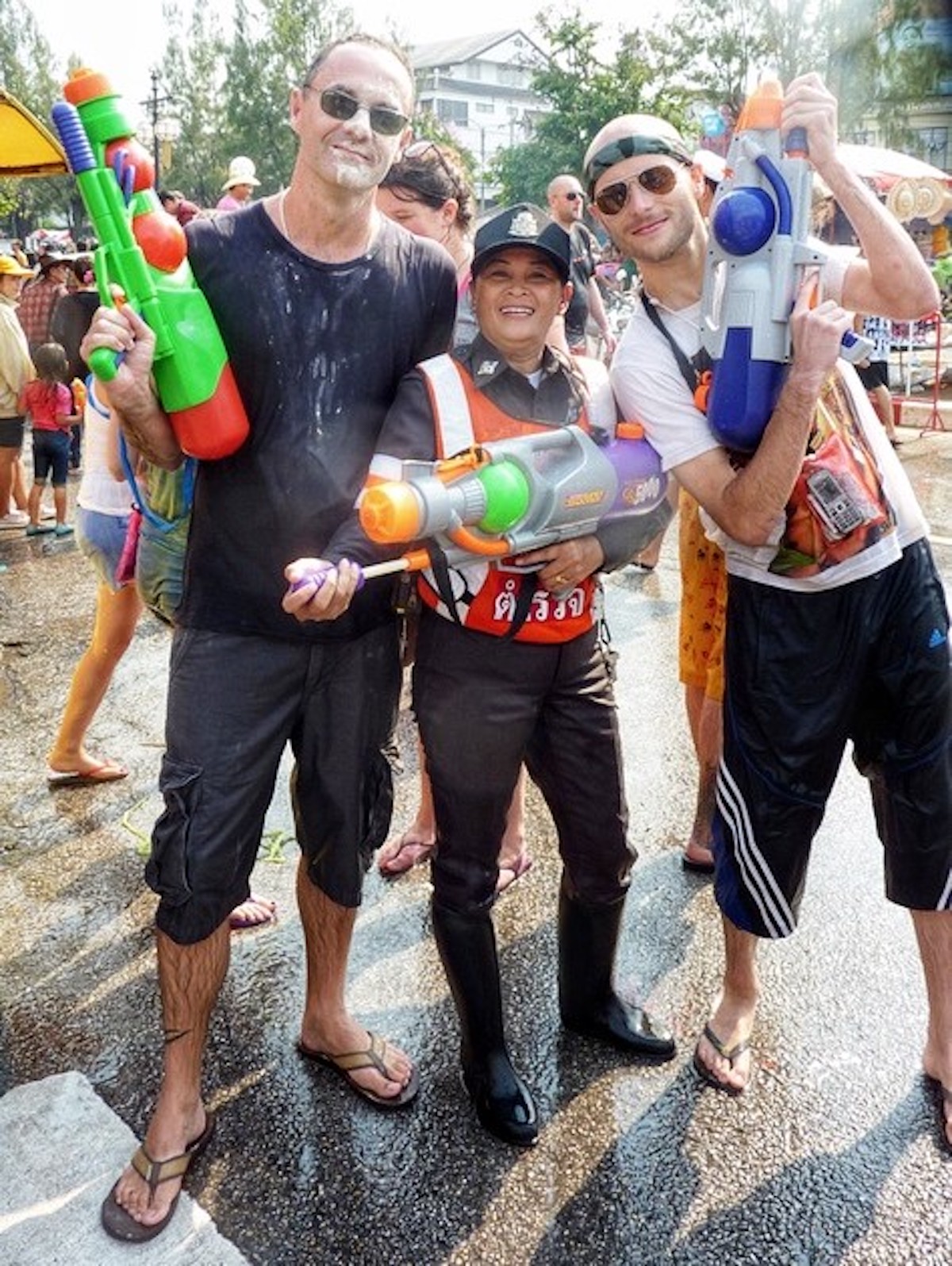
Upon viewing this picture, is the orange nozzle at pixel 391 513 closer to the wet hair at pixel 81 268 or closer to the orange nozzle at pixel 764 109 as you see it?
the orange nozzle at pixel 764 109

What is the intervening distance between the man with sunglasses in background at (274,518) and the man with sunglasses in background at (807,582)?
19.5 inches

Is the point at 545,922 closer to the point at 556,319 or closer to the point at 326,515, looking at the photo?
the point at 326,515

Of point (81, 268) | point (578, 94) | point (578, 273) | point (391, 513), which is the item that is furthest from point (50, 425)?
point (578, 94)

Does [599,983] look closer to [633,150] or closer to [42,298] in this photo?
[633,150]

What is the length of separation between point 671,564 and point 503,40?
9545 centimetres

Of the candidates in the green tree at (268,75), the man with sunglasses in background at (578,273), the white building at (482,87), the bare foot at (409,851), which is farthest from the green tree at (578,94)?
the white building at (482,87)

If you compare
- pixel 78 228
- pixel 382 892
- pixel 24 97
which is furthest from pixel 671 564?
pixel 78 228

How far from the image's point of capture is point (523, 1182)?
2186mm

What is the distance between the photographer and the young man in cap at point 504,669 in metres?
2.12

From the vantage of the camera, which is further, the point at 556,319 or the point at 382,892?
the point at 382,892

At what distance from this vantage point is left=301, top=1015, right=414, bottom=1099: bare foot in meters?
2.41

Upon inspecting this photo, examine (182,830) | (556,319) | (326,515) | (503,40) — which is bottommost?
(182,830)

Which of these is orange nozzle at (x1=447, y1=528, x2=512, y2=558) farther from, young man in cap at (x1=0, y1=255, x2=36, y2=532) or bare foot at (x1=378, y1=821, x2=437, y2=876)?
young man in cap at (x1=0, y1=255, x2=36, y2=532)

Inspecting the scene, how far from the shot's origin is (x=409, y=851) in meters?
3.43
